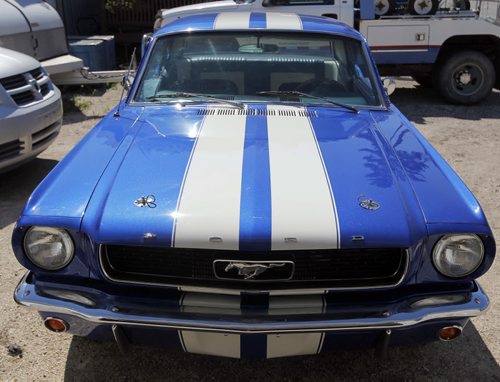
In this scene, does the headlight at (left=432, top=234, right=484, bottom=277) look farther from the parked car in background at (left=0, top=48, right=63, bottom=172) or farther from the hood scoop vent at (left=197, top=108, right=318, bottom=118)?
the parked car in background at (left=0, top=48, right=63, bottom=172)

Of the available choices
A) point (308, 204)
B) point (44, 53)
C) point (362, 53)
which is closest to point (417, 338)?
point (308, 204)

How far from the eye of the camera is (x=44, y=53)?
7305mm

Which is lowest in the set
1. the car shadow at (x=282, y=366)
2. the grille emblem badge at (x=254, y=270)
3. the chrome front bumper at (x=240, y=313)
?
the car shadow at (x=282, y=366)

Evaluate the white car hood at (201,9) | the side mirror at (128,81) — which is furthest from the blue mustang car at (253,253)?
the white car hood at (201,9)

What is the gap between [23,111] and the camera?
4434mm

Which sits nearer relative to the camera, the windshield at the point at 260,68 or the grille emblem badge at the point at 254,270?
the grille emblem badge at the point at 254,270

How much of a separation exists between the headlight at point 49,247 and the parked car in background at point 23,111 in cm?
238

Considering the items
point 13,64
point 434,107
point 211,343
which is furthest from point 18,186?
point 434,107

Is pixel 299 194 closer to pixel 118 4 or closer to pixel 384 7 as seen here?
pixel 384 7

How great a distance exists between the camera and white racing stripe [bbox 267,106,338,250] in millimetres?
2037

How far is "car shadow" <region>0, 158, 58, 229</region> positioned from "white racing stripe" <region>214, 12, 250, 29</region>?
6.92 feet

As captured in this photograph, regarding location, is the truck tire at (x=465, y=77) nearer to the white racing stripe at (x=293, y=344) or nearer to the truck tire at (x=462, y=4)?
the truck tire at (x=462, y=4)

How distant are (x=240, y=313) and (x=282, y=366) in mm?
696

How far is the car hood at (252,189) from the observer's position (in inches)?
80.8
